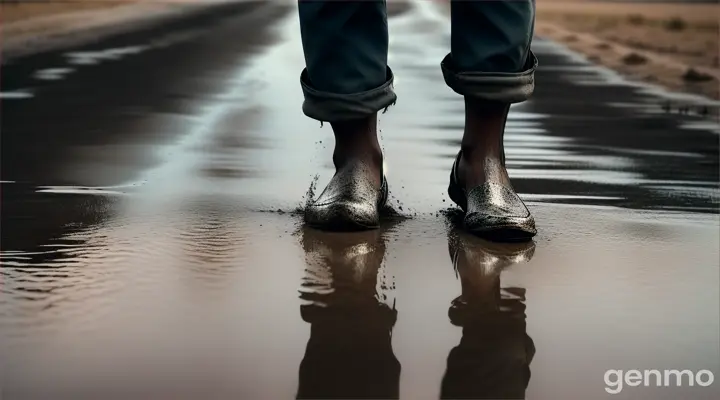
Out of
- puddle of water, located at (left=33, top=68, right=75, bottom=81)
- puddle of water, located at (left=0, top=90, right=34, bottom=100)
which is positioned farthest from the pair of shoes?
puddle of water, located at (left=33, top=68, right=75, bottom=81)

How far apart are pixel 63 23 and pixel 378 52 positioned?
24.7ft

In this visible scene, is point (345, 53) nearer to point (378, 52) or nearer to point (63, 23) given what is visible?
point (378, 52)

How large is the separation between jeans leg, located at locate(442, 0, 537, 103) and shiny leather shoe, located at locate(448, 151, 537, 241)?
0.66 ft

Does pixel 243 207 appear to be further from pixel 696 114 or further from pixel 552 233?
pixel 696 114

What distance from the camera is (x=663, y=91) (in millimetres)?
4996

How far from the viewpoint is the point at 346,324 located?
1326mm

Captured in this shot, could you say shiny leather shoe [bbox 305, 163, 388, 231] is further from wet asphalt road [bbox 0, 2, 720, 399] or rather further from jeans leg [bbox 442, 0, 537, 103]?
jeans leg [bbox 442, 0, 537, 103]

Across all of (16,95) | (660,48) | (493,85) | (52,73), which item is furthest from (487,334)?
(660,48)

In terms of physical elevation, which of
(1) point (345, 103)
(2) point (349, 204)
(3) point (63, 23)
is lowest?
(2) point (349, 204)

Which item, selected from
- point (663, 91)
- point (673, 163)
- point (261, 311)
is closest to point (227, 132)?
point (673, 163)

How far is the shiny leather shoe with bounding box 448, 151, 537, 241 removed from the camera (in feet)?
5.98

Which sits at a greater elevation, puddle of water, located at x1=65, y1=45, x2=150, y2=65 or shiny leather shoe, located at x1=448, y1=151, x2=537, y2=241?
puddle of water, located at x1=65, y1=45, x2=150, y2=65

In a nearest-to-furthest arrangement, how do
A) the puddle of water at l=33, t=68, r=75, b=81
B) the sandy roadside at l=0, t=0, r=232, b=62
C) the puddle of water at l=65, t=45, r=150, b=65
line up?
the puddle of water at l=33, t=68, r=75, b=81, the puddle of water at l=65, t=45, r=150, b=65, the sandy roadside at l=0, t=0, r=232, b=62

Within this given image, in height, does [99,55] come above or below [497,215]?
above
